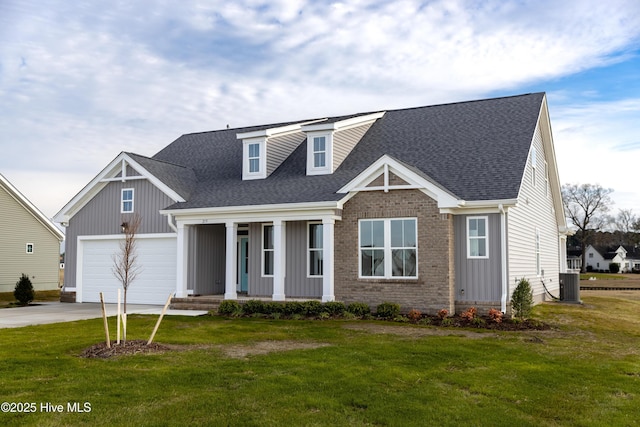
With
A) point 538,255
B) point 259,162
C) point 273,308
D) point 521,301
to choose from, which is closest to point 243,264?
point 259,162

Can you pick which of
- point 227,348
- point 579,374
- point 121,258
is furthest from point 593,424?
point 121,258

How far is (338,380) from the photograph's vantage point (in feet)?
29.3

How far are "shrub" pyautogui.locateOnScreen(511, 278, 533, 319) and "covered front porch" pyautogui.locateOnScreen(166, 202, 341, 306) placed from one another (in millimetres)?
5434

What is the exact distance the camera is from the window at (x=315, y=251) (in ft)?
64.0

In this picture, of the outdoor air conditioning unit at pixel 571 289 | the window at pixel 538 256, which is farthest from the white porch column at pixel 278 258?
the outdoor air conditioning unit at pixel 571 289

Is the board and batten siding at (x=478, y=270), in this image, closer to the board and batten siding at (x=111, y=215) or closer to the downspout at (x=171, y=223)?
the downspout at (x=171, y=223)

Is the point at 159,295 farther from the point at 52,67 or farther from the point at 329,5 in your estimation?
the point at 329,5

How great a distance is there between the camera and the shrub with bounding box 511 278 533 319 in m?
16.5

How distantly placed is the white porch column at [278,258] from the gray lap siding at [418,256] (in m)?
1.90

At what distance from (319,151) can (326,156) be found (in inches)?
15.1

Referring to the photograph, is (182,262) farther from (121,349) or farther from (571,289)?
(571,289)

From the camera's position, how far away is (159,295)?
21.8m

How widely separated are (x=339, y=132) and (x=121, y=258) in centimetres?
971

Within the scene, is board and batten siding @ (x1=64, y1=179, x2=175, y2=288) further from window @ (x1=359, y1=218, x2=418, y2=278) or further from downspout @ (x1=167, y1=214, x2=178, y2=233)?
window @ (x1=359, y1=218, x2=418, y2=278)
